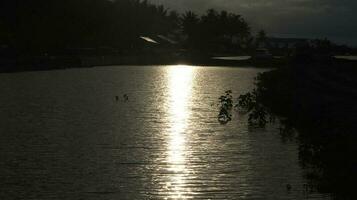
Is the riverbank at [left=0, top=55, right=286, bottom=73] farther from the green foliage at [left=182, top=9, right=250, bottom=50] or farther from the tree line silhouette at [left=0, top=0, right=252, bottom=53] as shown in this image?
the green foliage at [left=182, top=9, right=250, bottom=50]

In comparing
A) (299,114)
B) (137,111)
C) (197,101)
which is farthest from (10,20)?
(299,114)

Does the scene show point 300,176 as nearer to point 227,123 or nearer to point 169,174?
point 169,174

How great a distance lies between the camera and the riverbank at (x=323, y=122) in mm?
17516

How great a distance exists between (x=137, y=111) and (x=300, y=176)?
18.5 m

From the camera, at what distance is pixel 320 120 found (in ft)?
81.6

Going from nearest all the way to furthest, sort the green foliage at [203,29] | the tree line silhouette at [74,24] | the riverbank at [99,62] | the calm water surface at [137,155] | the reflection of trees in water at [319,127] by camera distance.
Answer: the calm water surface at [137,155] → the reflection of trees in water at [319,127] → the riverbank at [99,62] → the tree line silhouette at [74,24] → the green foliage at [203,29]

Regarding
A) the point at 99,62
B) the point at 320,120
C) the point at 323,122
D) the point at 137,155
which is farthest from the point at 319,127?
the point at 99,62

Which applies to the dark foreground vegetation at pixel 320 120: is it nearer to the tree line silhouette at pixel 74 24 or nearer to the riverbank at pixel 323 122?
the riverbank at pixel 323 122

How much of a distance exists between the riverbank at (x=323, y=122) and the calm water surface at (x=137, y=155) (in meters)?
0.59

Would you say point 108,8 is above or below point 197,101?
above

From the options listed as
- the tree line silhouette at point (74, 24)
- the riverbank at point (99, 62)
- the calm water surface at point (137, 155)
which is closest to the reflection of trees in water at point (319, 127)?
the calm water surface at point (137, 155)

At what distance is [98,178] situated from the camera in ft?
59.1

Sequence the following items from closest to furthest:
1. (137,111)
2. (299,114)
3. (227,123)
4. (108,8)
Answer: (299,114)
(227,123)
(137,111)
(108,8)

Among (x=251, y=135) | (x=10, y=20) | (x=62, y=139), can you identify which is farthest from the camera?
(x=10, y=20)
